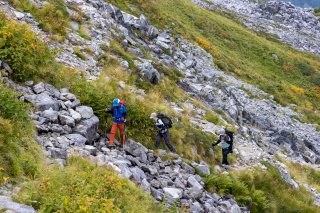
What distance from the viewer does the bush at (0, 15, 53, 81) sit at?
1289cm

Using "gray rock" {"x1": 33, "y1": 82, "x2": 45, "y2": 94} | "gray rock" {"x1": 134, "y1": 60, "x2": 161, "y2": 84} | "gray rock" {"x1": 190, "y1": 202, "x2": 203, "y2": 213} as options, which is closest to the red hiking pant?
"gray rock" {"x1": 33, "y1": 82, "x2": 45, "y2": 94}

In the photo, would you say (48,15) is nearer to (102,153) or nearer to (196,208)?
(102,153)

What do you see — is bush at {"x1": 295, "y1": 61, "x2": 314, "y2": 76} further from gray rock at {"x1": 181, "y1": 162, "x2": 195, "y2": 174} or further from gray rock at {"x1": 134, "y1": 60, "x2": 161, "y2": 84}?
gray rock at {"x1": 181, "y1": 162, "x2": 195, "y2": 174}

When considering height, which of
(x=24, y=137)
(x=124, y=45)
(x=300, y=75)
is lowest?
(x=300, y=75)

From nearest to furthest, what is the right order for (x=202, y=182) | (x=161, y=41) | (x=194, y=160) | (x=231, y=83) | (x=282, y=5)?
(x=202, y=182)
(x=194, y=160)
(x=161, y=41)
(x=231, y=83)
(x=282, y=5)

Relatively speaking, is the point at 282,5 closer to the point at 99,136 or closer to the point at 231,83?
the point at 231,83

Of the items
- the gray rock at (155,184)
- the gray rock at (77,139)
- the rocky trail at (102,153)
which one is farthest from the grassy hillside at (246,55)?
the gray rock at (155,184)

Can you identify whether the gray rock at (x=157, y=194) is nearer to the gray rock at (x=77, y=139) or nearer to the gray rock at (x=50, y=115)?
the gray rock at (x=77, y=139)

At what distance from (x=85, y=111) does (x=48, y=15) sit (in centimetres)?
908

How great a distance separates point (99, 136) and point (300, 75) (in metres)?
39.0

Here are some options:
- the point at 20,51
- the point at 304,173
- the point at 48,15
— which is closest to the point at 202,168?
the point at 20,51

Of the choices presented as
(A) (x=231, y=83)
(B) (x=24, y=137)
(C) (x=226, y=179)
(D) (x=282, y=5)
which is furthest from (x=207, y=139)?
(D) (x=282, y=5)

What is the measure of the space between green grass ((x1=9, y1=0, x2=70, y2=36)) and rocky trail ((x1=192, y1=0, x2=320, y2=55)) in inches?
1905

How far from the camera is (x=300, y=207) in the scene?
16297mm
